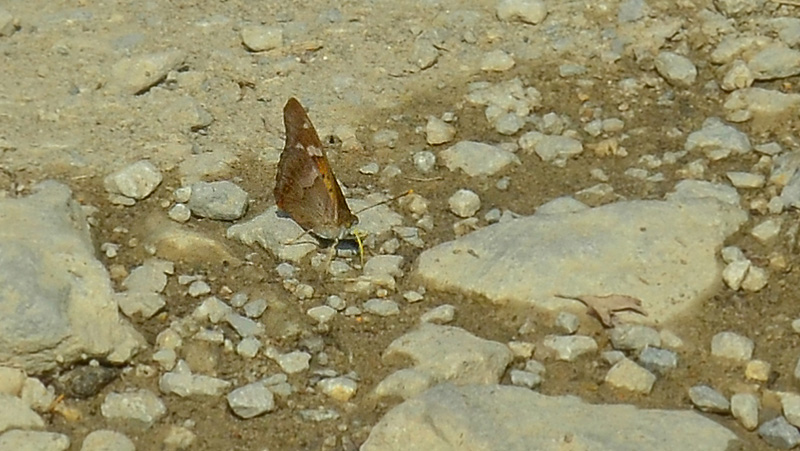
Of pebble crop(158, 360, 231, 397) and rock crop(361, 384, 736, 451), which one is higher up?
rock crop(361, 384, 736, 451)

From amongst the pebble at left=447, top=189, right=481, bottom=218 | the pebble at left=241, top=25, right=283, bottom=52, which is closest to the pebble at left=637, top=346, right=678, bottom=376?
the pebble at left=447, top=189, right=481, bottom=218

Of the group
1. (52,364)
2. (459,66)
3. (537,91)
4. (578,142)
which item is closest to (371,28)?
(459,66)

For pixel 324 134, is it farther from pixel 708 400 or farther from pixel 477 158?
pixel 708 400

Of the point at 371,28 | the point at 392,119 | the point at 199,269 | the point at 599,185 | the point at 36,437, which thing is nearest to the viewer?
the point at 36,437

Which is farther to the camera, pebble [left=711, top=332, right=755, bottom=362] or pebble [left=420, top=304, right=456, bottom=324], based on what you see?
pebble [left=420, top=304, right=456, bottom=324]

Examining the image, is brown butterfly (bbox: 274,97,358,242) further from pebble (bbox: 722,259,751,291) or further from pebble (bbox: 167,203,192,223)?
Answer: pebble (bbox: 722,259,751,291)

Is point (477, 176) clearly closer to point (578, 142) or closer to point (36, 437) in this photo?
point (578, 142)
